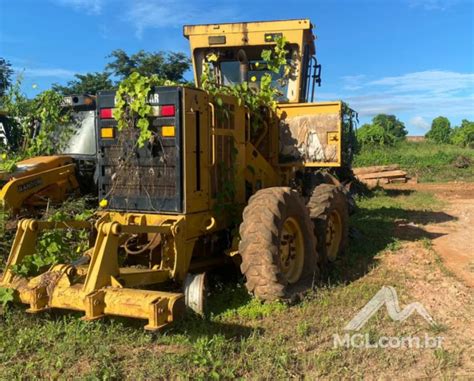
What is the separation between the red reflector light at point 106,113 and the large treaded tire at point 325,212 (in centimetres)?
285

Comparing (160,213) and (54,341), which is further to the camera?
(160,213)

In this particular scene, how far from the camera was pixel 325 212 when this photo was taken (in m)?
7.04

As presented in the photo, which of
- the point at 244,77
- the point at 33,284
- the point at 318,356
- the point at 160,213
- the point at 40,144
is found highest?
the point at 244,77

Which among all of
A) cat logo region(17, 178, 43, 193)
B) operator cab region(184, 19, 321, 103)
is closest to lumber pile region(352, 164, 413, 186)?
operator cab region(184, 19, 321, 103)

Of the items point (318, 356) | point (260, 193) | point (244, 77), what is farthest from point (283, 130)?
point (318, 356)

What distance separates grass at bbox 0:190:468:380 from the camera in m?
4.03

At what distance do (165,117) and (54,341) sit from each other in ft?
7.83

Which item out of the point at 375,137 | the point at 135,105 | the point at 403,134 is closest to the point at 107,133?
the point at 135,105

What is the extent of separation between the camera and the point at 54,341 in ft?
14.7

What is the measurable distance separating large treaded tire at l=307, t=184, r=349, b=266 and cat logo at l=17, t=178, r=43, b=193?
3804 mm

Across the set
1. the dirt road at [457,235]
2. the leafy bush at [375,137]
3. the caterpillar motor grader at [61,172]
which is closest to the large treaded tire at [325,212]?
the dirt road at [457,235]

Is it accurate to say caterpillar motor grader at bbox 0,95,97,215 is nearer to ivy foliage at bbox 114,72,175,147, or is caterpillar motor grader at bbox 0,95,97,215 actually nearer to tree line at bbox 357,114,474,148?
ivy foliage at bbox 114,72,175,147

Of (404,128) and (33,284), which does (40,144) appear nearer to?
(33,284)

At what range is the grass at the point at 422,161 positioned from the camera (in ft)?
85.4
